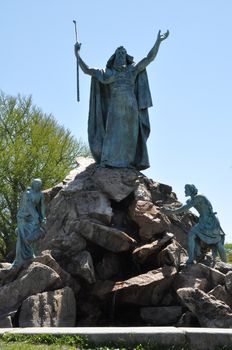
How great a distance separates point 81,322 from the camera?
11.2 meters

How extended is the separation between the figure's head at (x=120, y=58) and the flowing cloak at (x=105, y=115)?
17.5 inches

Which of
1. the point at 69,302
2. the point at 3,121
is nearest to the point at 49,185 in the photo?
the point at 3,121

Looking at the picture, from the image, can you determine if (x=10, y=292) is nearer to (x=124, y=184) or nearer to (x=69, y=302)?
(x=69, y=302)

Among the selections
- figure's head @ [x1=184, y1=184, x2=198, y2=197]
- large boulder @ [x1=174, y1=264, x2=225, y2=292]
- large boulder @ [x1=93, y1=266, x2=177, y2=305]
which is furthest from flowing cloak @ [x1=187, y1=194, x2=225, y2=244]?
large boulder @ [x1=93, y1=266, x2=177, y2=305]

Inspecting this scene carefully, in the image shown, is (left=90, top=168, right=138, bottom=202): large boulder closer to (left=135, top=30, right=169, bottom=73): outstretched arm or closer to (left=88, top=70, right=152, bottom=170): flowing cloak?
(left=88, top=70, right=152, bottom=170): flowing cloak

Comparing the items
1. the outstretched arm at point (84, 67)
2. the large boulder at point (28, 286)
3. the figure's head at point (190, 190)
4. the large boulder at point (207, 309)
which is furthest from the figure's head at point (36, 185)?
the large boulder at point (207, 309)

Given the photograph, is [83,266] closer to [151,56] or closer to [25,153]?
[151,56]

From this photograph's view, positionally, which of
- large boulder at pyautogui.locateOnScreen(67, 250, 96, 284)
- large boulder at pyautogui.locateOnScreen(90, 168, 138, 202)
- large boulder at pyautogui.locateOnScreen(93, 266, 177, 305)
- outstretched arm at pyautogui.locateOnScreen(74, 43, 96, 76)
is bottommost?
large boulder at pyautogui.locateOnScreen(93, 266, 177, 305)

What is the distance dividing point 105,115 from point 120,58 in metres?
1.42

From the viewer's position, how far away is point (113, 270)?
1216 cm

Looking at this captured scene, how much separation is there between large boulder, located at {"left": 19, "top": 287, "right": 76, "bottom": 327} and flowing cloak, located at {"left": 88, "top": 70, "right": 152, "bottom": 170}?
476 cm

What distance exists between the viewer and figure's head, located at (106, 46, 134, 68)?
14766 mm

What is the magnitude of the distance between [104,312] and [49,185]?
15.3 metres

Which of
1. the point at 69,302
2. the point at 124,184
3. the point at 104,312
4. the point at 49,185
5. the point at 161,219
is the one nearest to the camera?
the point at 69,302
